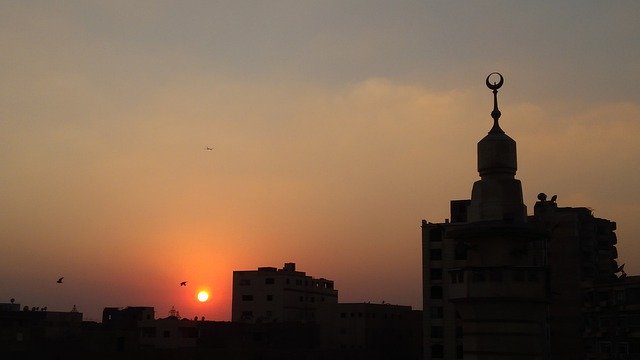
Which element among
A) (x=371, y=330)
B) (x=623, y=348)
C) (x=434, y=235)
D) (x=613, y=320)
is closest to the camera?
(x=623, y=348)

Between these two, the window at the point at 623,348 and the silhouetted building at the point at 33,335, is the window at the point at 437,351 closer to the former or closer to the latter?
the window at the point at 623,348

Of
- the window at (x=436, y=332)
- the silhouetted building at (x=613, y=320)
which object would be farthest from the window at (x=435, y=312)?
the silhouetted building at (x=613, y=320)

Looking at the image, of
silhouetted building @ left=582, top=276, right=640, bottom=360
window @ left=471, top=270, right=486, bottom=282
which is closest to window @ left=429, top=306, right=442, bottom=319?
silhouetted building @ left=582, top=276, right=640, bottom=360

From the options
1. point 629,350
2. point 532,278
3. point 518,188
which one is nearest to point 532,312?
point 532,278

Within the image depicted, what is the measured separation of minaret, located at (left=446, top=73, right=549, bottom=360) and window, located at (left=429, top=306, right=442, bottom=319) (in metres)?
71.9

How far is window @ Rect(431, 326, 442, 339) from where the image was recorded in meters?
88.0

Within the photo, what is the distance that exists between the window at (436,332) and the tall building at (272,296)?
29733 millimetres

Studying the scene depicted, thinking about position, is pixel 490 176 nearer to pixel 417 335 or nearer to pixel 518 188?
pixel 518 188

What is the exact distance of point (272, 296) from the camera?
387 ft

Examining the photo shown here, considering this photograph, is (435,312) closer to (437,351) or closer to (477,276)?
(437,351)

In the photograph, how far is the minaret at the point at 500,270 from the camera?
58.0 feet

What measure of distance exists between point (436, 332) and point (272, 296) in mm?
36825

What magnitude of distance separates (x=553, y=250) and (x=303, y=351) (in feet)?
121

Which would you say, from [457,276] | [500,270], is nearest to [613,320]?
[457,276]
